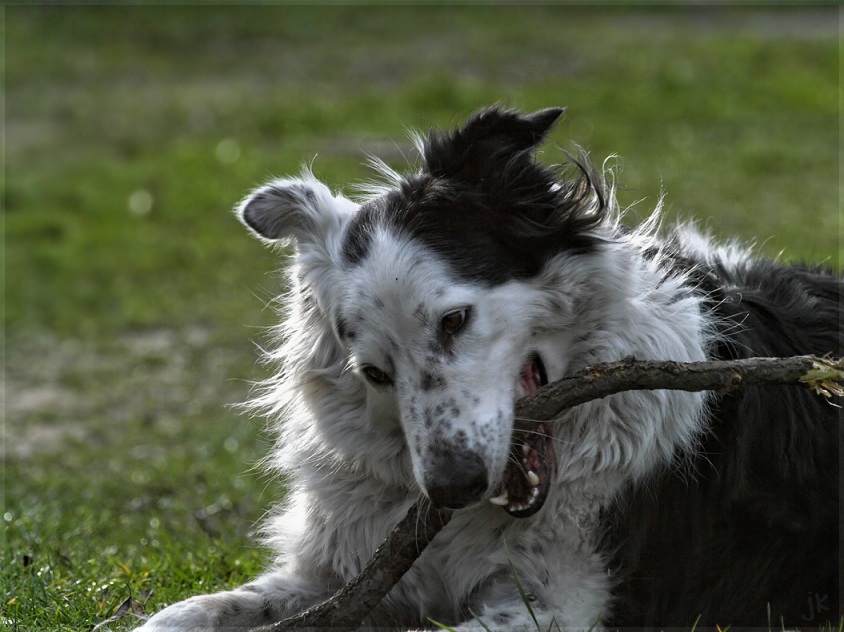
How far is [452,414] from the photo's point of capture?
12.2 ft

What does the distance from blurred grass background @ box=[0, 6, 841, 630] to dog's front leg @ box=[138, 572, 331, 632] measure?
15.5 inches

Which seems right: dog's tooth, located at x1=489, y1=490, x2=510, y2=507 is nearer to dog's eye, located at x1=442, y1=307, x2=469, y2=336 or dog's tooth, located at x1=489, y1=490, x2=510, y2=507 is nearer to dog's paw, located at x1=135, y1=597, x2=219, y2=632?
dog's eye, located at x1=442, y1=307, x2=469, y2=336

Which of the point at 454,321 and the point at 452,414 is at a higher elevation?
the point at 454,321

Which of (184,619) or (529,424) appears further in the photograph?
(184,619)

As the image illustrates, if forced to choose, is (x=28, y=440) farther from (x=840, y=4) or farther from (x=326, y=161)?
(x=840, y=4)

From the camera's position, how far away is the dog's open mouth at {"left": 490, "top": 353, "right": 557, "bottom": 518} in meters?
3.84

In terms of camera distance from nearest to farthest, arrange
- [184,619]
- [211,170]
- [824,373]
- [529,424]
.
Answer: [824,373] → [529,424] → [184,619] → [211,170]

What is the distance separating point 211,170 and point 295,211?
1106 cm

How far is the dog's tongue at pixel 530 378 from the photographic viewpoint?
158 inches

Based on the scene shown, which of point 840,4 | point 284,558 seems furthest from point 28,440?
point 840,4

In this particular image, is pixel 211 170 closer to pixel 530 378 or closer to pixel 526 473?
pixel 530 378

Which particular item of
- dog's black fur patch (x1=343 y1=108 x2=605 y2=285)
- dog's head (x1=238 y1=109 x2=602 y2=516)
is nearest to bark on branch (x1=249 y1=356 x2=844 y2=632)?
dog's head (x1=238 y1=109 x2=602 y2=516)

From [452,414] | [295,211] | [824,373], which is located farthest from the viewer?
[295,211]

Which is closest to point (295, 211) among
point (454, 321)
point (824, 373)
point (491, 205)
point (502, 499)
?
point (491, 205)
